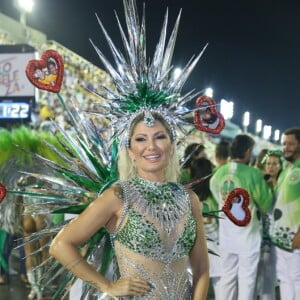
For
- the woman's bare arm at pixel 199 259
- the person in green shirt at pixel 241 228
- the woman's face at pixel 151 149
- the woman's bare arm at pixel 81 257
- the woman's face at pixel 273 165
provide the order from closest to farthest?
the woman's bare arm at pixel 81 257
the woman's face at pixel 151 149
the woman's bare arm at pixel 199 259
the person in green shirt at pixel 241 228
the woman's face at pixel 273 165

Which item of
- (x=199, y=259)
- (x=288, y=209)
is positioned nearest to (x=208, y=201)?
(x=288, y=209)

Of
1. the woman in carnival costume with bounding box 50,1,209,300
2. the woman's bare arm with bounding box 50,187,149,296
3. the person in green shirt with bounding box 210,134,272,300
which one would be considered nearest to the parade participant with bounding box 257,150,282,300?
the person in green shirt with bounding box 210,134,272,300

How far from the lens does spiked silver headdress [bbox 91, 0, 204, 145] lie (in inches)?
97.7

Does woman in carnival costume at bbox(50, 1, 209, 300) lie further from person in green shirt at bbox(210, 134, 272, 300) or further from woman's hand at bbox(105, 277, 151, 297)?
person in green shirt at bbox(210, 134, 272, 300)

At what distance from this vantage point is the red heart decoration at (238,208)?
109 inches

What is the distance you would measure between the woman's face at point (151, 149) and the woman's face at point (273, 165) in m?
3.89

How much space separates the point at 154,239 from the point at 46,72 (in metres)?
0.99

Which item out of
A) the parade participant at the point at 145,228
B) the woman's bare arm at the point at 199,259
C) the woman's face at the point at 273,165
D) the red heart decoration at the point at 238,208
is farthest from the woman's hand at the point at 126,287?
the woman's face at the point at 273,165

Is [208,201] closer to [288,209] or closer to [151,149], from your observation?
[288,209]

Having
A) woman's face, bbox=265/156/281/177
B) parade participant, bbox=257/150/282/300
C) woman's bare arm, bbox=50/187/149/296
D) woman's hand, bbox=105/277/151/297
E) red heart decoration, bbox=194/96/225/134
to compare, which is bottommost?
parade participant, bbox=257/150/282/300

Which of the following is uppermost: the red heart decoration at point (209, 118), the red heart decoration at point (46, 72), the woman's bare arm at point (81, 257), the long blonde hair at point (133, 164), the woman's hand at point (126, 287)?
the red heart decoration at point (46, 72)

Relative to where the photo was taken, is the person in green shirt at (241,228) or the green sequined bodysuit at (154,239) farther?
the person in green shirt at (241,228)

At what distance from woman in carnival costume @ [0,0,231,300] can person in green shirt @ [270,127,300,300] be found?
207cm

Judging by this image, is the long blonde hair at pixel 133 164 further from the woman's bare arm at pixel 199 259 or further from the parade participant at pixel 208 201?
the parade participant at pixel 208 201
